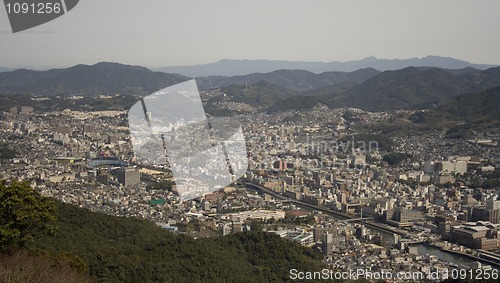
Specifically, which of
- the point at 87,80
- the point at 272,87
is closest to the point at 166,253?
the point at 272,87

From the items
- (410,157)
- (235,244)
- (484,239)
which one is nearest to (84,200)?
(235,244)

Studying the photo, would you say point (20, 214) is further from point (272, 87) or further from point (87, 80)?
point (87, 80)

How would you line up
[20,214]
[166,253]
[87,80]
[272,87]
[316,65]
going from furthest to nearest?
1. [316,65]
2. [87,80]
3. [272,87]
4. [166,253]
5. [20,214]

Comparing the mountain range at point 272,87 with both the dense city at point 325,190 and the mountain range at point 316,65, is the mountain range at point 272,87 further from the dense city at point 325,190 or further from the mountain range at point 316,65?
the mountain range at point 316,65

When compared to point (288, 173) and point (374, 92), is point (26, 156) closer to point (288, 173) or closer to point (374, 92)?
point (288, 173)

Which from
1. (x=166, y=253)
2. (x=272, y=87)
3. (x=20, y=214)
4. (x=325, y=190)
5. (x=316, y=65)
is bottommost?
(x=325, y=190)

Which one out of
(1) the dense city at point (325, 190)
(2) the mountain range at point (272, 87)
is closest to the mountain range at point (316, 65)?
(2) the mountain range at point (272, 87)
